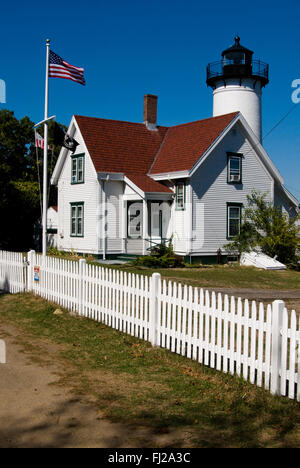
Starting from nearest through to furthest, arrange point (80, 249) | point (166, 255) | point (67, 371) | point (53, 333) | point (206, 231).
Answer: point (67, 371) → point (53, 333) → point (166, 255) → point (206, 231) → point (80, 249)

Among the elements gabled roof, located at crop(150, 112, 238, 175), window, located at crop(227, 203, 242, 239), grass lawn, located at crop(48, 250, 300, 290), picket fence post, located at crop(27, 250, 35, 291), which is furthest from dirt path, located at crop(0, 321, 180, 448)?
window, located at crop(227, 203, 242, 239)

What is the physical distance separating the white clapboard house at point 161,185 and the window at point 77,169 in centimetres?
5

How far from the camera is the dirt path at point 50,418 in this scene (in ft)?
16.4

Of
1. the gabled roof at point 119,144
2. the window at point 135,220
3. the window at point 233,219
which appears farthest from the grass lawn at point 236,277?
the gabled roof at point 119,144

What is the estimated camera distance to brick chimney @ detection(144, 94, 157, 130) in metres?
29.5

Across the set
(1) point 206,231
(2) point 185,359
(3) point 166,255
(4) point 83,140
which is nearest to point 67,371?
(2) point 185,359

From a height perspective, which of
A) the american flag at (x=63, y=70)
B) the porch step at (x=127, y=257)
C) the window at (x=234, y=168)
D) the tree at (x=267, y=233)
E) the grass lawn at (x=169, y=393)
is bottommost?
the grass lawn at (x=169, y=393)

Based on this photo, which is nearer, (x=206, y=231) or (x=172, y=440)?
(x=172, y=440)

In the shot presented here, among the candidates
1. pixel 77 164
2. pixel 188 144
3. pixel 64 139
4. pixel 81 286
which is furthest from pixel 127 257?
pixel 81 286

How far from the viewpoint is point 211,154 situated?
2491 centimetres

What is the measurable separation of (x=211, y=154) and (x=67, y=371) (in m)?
18.8

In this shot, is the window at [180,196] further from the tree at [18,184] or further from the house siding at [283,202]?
the tree at [18,184]

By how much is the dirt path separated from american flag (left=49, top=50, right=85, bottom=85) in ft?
44.3
